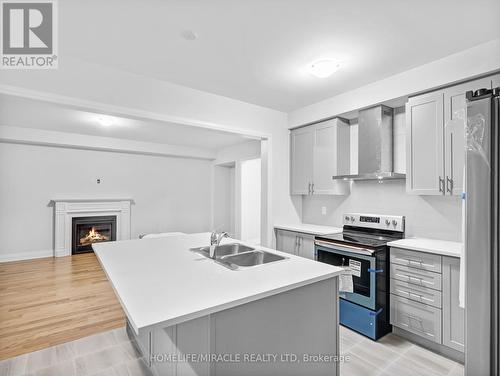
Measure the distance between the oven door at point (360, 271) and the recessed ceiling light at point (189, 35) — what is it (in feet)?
7.72

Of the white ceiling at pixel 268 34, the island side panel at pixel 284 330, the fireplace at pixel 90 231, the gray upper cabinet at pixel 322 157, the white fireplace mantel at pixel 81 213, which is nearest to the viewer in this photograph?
the island side panel at pixel 284 330

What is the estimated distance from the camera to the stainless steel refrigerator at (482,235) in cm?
105

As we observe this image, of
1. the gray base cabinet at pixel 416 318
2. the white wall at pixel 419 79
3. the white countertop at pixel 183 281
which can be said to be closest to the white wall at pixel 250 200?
the white wall at pixel 419 79

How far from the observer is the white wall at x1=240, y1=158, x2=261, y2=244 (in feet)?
22.7

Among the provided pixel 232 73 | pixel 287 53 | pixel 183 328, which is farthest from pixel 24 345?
pixel 287 53

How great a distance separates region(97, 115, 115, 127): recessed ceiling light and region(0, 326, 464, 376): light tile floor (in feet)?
10.7

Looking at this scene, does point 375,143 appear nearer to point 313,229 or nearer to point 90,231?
point 313,229

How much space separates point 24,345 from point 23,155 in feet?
14.4

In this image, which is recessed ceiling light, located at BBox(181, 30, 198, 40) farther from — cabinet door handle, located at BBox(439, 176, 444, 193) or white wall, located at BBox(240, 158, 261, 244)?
white wall, located at BBox(240, 158, 261, 244)

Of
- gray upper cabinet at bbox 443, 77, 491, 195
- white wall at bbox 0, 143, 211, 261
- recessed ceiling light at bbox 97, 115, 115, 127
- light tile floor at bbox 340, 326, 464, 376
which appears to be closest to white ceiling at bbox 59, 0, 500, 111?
gray upper cabinet at bbox 443, 77, 491, 195

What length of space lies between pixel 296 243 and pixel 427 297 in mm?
1547

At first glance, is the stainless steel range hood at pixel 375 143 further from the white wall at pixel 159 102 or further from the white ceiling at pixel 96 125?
the white ceiling at pixel 96 125

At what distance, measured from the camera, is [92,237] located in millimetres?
6043

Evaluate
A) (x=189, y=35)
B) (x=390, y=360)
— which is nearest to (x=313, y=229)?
(x=390, y=360)
